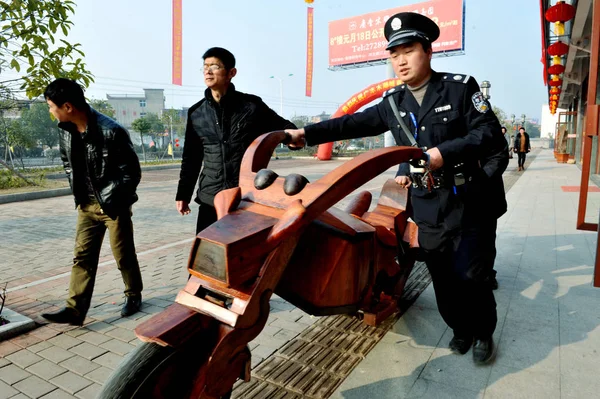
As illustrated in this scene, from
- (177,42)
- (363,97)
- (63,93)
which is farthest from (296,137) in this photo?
(177,42)

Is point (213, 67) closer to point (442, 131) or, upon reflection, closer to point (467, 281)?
point (442, 131)

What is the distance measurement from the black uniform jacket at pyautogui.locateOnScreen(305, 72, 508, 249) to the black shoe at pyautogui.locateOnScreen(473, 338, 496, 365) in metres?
0.59

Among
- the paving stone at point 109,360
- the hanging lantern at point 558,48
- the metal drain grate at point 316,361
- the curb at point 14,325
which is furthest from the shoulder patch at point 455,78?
the hanging lantern at point 558,48

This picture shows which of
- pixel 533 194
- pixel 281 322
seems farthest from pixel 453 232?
pixel 533 194

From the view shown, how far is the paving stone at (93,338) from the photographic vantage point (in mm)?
2723

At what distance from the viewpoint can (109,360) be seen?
8.11 feet

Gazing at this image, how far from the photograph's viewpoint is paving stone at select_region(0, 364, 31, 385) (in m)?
2.28

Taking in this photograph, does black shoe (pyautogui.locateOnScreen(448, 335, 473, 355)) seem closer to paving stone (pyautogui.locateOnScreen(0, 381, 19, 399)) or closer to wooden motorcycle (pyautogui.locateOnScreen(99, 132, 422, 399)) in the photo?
wooden motorcycle (pyautogui.locateOnScreen(99, 132, 422, 399))

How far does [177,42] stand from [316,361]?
20.4m

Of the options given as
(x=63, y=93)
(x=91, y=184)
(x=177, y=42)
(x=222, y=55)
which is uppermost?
(x=177, y=42)

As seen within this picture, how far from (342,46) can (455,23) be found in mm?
8278

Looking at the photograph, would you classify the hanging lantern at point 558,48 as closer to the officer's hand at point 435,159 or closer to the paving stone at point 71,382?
the officer's hand at point 435,159

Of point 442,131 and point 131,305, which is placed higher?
point 442,131

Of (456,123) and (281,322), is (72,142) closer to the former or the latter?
(281,322)
